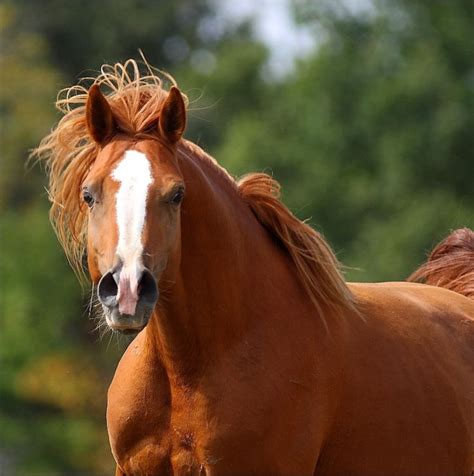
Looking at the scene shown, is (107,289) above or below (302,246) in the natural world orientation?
above

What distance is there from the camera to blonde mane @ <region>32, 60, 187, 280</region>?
696 cm

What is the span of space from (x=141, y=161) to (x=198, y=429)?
4.26 ft

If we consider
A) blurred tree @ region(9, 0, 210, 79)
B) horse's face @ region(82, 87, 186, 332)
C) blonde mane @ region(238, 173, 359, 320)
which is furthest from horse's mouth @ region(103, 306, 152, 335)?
blurred tree @ region(9, 0, 210, 79)

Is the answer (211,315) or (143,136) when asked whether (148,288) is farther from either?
(143,136)

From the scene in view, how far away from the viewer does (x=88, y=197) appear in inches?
263

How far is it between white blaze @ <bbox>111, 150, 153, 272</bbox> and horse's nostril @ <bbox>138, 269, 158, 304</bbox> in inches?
2.4

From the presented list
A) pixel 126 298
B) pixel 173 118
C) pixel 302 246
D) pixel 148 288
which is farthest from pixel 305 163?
pixel 126 298

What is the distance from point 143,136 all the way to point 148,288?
0.88 m

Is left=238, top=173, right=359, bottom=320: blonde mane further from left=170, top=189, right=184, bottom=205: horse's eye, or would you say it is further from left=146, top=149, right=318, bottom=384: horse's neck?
left=170, top=189, right=184, bottom=205: horse's eye

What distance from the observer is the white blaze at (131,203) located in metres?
6.35

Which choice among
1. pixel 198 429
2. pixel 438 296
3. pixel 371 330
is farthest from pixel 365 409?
pixel 438 296

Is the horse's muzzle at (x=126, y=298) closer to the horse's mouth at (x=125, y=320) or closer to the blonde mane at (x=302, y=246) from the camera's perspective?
the horse's mouth at (x=125, y=320)

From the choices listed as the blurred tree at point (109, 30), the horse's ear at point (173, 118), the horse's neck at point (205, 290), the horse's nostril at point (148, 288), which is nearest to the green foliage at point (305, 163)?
the blurred tree at point (109, 30)

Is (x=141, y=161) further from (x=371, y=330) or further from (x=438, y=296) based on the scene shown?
(x=438, y=296)
